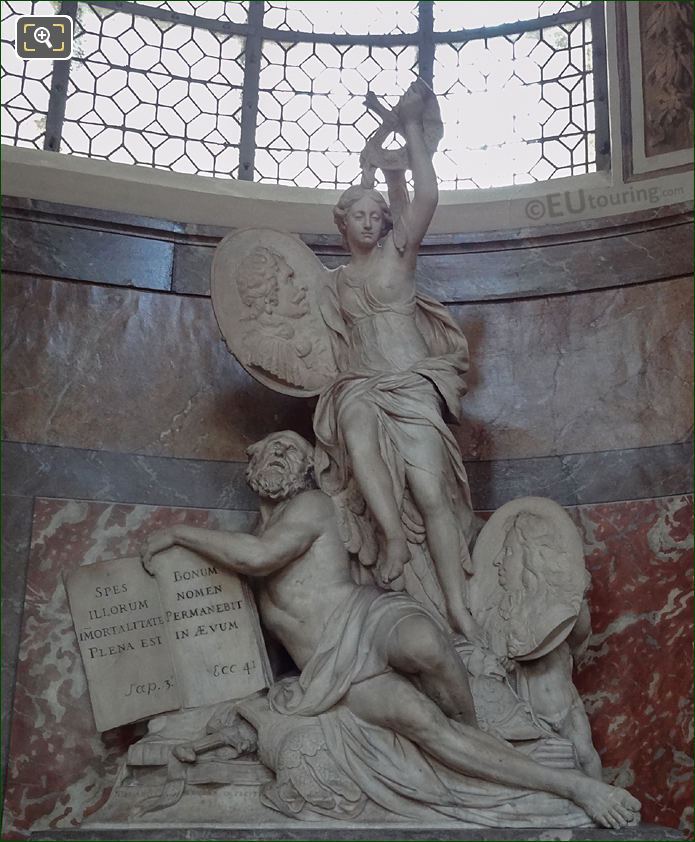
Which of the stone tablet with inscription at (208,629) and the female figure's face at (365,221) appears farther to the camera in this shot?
the female figure's face at (365,221)

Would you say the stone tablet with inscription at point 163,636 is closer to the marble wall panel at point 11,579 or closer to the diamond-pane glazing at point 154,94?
the marble wall panel at point 11,579

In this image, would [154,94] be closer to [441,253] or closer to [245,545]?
[441,253]

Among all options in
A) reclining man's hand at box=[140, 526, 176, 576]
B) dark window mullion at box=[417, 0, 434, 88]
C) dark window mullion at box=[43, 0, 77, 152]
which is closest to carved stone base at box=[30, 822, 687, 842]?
reclining man's hand at box=[140, 526, 176, 576]

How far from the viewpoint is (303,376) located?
5.61 meters

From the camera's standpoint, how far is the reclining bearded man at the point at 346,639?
4426 mm

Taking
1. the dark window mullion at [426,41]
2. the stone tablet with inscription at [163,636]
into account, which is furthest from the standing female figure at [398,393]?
the dark window mullion at [426,41]

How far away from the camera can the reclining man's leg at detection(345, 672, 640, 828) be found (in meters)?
4.33

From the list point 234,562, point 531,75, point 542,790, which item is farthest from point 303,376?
point 531,75

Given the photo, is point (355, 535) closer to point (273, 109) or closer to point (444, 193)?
point (444, 193)

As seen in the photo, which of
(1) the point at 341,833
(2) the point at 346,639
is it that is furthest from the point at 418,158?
(1) the point at 341,833

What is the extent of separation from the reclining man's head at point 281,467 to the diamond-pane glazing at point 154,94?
258 centimetres

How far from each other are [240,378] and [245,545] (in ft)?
4.98

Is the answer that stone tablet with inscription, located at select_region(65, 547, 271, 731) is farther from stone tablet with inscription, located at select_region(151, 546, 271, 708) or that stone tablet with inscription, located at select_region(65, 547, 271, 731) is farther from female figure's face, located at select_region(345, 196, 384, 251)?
female figure's face, located at select_region(345, 196, 384, 251)

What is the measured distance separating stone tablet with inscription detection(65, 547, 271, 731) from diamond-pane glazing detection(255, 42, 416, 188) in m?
3.11
